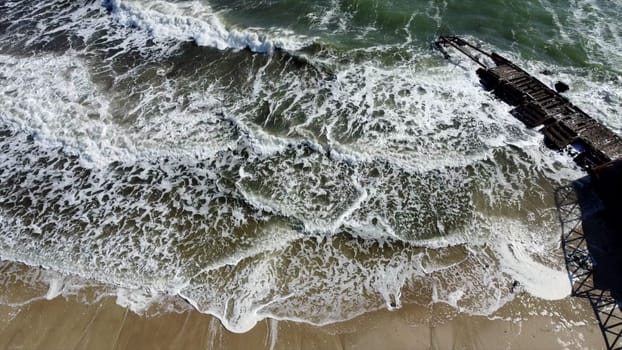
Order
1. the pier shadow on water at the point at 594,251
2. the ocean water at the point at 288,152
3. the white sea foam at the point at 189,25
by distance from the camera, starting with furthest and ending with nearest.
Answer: the white sea foam at the point at 189,25 → the ocean water at the point at 288,152 → the pier shadow on water at the point at 594,251

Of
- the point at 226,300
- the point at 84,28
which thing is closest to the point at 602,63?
the point at 226,300

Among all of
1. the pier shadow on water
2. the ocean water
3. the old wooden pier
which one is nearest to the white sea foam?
the ocean water

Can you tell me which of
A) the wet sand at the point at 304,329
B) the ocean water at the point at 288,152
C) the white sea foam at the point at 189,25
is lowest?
the wet sand at the point at 304,329

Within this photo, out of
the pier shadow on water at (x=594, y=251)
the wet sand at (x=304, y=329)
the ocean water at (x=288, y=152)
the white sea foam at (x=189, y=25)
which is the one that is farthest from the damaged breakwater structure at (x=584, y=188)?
the white sea foam at (x=189, y=25)

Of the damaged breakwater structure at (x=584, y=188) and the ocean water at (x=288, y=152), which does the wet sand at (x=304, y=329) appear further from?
the damaged breakwater structure at (x=584, y=188)

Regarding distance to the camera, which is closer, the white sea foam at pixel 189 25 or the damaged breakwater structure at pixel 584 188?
the damaged breakwater structure at pixel 584 188

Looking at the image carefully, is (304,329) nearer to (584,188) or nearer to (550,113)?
(584,188)

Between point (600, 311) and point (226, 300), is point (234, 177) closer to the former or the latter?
point (226, 300)

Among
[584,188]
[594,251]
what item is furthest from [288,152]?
[584,188]
